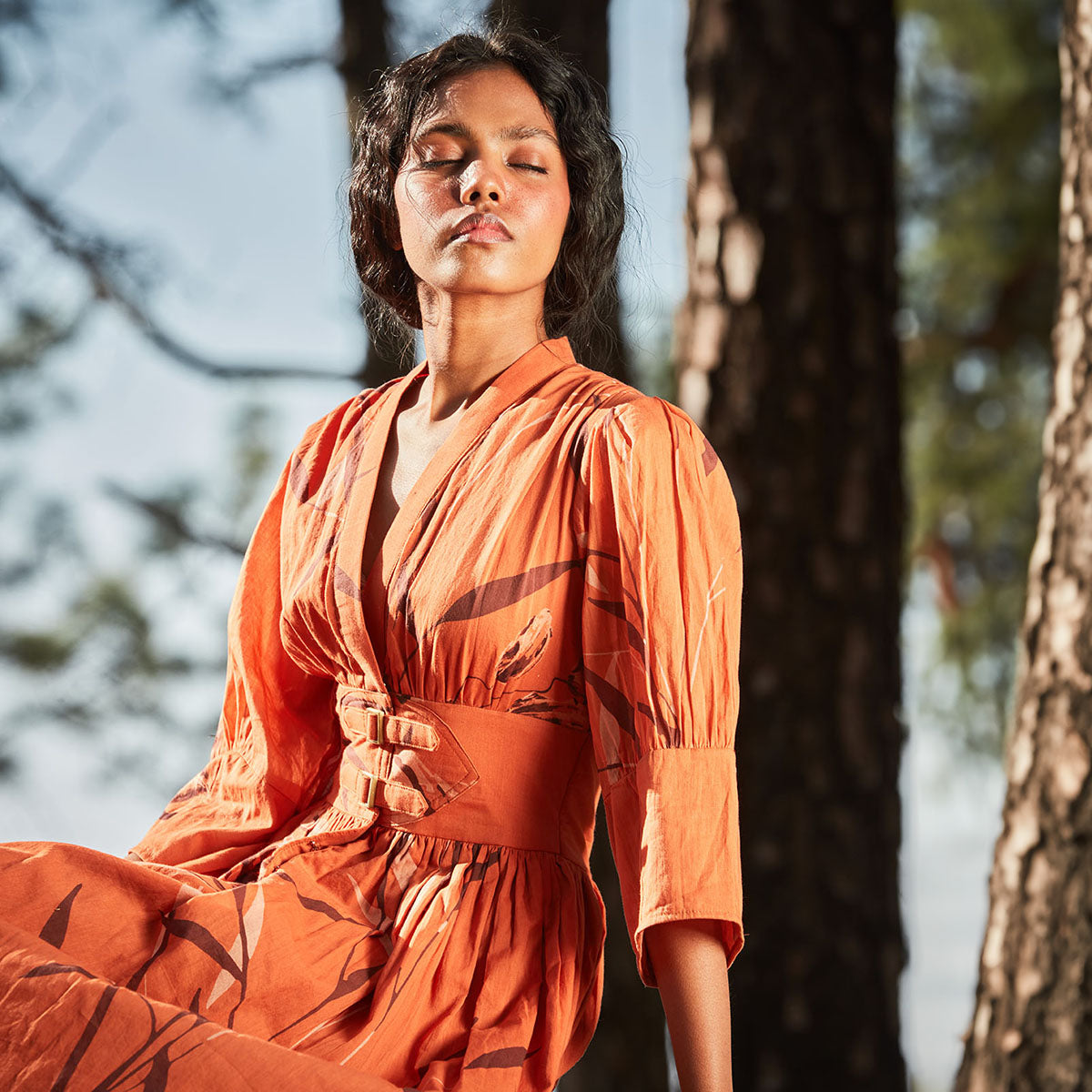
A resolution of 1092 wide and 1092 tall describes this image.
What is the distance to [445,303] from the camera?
0.96m

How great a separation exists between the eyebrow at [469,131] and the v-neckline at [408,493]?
0.48 ft

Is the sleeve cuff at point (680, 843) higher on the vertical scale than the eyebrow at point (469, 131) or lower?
lower

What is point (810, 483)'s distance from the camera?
1883 mm

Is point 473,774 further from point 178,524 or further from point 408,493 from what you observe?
point 178,524

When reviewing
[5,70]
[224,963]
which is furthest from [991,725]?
[224,963]

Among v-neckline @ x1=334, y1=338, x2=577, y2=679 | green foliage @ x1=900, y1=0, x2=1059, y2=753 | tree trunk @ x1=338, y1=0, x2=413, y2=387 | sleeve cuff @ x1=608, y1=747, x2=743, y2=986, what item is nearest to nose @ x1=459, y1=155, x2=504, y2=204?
v-neckline @ x1=334, y1=338, x2=577, y2=679

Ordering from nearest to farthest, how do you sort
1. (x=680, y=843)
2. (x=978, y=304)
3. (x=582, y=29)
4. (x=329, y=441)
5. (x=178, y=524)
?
(x=680, y=843)
(x=329, y=441)
(x=582, y=29)
(x=178, y=524)
(x=978, y=304)

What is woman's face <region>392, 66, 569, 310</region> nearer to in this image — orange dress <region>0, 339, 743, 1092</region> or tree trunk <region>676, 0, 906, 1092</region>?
orange dress <region>0, 339, 743, 1092</region>

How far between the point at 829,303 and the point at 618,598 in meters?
1.17

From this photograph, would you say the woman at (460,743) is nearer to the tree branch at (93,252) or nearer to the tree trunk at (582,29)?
the tree trunk at (582,29)

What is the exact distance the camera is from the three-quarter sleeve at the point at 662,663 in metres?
0.79

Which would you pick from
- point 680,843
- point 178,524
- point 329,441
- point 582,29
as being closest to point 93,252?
point 178,524

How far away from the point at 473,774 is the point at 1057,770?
2.74ft

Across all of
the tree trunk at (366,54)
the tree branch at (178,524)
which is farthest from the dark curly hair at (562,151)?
the tree branch at (178,524)
